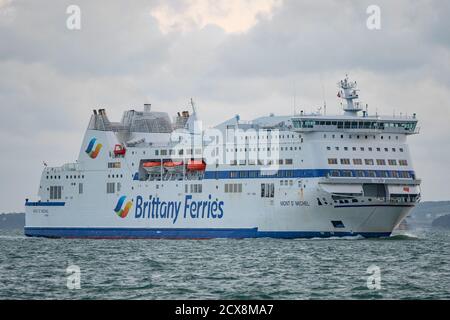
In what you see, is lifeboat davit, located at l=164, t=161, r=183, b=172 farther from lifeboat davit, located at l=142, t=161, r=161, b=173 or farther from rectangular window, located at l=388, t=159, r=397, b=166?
rectangular window, located at l=388, t=159, r=397, b=166

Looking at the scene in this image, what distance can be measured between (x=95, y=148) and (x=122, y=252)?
21.0m

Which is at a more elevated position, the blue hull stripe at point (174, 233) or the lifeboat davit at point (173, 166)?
the lifeboat davit at point (173, 166)

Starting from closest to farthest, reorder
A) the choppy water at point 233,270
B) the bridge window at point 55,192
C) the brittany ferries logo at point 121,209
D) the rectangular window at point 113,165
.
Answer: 1. the choppy water at point 233,270
2. the brittany ferries logo at point 121,209
3. the rectangular window at point 113,165
4. the bridge window at point 55,192

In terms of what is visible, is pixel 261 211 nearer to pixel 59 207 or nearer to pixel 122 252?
pixel 122 252

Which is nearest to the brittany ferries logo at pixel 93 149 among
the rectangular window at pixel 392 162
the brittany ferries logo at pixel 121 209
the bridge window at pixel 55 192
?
the bridge window at pixel 55 192

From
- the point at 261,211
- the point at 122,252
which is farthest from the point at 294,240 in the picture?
Result: the point at 122,252

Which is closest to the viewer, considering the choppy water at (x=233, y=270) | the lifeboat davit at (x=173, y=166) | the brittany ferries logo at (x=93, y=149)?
the choppy water at (x=233, y=270)

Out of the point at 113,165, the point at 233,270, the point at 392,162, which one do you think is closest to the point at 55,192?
the point at 113,165

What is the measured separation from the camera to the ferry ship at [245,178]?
6462 centimetres

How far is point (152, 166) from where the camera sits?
73.9 metres

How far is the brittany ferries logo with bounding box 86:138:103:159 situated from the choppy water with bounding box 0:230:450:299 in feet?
43.5

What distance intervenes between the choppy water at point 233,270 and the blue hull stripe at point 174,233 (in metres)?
0.98

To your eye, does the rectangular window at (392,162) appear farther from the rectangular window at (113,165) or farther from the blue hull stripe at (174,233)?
the rectangular window at (113,165)

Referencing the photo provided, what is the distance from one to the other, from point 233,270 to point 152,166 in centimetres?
3034
